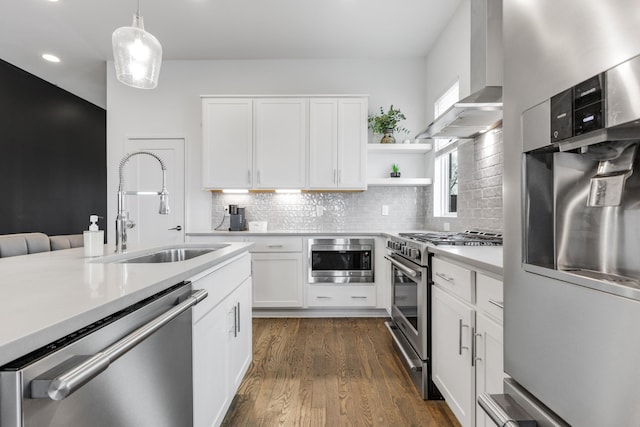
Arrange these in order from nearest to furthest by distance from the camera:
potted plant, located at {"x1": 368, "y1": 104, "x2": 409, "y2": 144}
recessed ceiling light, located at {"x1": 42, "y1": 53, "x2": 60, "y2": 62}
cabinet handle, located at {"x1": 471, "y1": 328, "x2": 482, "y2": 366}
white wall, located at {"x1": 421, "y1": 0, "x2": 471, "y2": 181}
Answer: cabinet handle, located at {"x1": 471, "y1": 328, "x2": 482, "y2": 366}
white wall, located at {"x1": 421, "y1": 0, "x2": 471, "y2": 181}
potted plant, located at {"x1": 368, "y1": 104, "x2": 409, "y2": 144}
recessed ceiling light, located at {"x1": 42, "y1": 53, "x2": 60, "y2": 62}

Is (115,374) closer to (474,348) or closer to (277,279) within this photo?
(474,348)

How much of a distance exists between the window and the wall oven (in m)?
0.89

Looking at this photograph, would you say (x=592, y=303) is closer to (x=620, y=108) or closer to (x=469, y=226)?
(x=620, y=108)

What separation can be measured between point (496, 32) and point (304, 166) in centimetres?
234

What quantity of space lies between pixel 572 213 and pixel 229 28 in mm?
3681

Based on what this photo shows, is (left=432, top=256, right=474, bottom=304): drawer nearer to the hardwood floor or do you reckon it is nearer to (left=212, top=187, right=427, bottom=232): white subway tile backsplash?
the hardwood floor

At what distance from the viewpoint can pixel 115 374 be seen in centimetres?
80

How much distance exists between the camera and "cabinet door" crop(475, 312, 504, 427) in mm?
1293

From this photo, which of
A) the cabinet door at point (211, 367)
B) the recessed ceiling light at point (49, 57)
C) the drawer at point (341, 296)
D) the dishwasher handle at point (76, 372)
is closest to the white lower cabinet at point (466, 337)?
the cabinet door at point (211, 367)

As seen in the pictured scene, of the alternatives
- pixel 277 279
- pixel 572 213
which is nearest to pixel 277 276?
pixel 277 279

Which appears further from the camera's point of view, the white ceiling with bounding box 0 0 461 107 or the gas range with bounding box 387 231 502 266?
the white ceiling with bounding box 0 0 461 107

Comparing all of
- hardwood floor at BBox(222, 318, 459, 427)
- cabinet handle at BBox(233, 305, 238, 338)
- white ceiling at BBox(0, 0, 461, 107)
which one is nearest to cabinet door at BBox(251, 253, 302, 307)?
hardwood floor at BBox(222, 318, 459, 427)

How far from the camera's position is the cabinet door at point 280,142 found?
12.5 ft

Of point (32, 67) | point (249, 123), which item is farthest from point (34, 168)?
point (249, 123)
